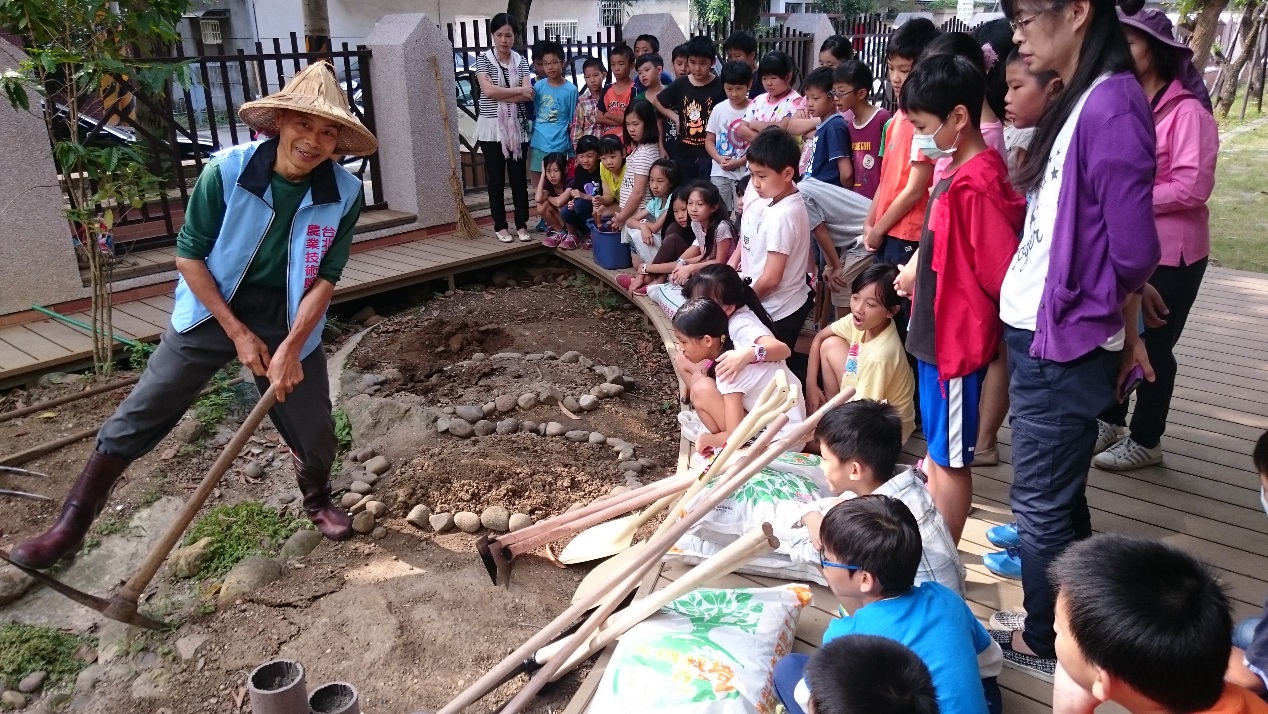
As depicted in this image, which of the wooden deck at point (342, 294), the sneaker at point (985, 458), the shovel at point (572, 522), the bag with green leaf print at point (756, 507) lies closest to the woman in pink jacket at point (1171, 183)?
the sneaker at point (985, 458)

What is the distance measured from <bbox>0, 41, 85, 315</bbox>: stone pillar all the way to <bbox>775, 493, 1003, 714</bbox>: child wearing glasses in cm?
524

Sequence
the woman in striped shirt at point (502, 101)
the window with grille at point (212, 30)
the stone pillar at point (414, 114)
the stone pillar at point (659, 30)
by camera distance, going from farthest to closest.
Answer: the window with grille at point (212, 30), the stone pillar at point (659, 30), the stone pillar at point (414, 114), the woman in striped shirt at point (502, 101)

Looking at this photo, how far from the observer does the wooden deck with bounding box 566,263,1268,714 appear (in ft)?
8.20

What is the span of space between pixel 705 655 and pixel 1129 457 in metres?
2.08

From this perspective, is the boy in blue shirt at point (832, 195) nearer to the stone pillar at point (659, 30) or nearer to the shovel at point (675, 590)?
the shovel at point (675, 590)

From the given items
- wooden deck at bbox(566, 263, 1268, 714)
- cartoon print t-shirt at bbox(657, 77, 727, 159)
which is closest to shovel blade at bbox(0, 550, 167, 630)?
wooden deck at bbox(566, 263, 1268, 714)

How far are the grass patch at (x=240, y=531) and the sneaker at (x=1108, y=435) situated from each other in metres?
3.28

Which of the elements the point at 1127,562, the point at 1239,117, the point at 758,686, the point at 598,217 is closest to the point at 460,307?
the point at 598,217

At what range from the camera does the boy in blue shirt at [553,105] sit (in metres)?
7.09

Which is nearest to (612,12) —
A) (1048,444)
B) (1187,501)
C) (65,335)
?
(65,335)

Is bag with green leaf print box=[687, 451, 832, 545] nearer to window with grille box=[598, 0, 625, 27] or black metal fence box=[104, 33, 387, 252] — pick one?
black metal fence box=[104, 33, 387, 252]

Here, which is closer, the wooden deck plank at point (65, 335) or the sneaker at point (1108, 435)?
the sneaker at point (1108, 435)

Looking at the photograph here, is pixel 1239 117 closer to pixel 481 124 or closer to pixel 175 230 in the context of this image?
pixel 481 124

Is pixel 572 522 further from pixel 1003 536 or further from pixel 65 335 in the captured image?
pixel 65 335
